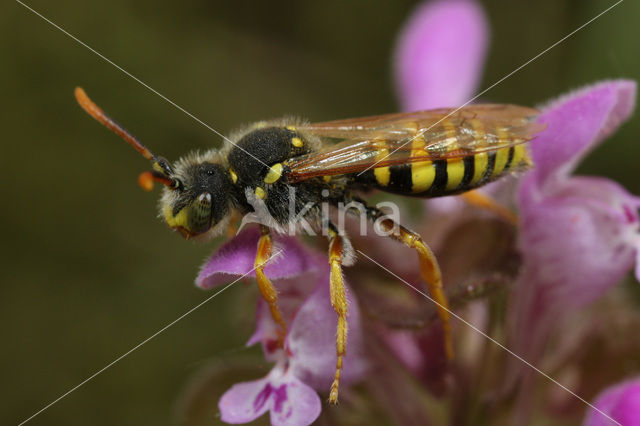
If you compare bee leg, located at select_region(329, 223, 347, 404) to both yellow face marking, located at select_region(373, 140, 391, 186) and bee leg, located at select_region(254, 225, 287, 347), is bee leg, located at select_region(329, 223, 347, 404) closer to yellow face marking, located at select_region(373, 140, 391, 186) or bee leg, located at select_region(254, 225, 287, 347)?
bee leg, located at select_region(254, 225, 287, 347)

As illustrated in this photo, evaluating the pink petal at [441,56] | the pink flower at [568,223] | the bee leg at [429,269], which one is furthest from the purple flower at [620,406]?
the pink petal at [441,56]

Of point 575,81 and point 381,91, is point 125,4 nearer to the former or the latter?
point 381,91

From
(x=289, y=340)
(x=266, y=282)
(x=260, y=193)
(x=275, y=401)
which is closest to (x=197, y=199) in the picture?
(x=260, y=193)

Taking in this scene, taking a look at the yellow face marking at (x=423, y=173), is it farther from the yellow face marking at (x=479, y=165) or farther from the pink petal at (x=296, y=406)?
the pink petal at (x=296, y=406)

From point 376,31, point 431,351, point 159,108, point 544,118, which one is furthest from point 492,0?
point 431,351

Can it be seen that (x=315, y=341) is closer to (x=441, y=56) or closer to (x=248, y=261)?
(x=248, y=261)
